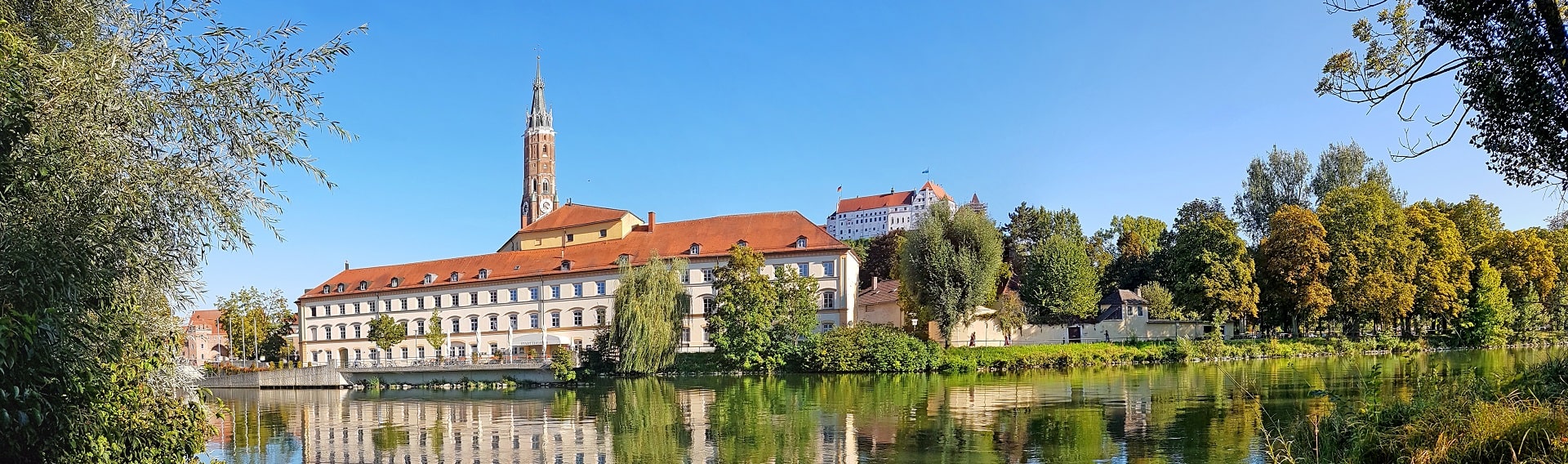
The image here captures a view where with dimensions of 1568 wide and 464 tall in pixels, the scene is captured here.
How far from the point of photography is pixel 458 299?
65.6m

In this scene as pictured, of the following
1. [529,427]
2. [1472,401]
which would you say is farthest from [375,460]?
[1472,401]

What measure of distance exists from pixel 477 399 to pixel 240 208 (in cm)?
2987

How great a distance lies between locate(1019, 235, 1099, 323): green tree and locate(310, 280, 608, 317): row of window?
81.9 feet

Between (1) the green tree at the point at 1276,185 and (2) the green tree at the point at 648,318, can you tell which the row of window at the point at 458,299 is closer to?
(2) the green tree at the point at 648,318

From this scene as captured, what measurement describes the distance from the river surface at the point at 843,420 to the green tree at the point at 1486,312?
16681 millimetres

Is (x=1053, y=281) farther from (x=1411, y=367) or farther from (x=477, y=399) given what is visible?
(x=477, y=399)

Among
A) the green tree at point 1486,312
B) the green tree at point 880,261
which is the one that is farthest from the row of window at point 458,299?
the green tree at point 1486,312

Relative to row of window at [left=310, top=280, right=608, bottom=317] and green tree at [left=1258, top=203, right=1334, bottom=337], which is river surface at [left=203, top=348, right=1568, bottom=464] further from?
row of window at [left=310, top=280, right=608, bottom=317]

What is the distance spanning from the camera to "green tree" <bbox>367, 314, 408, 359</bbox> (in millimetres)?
62719

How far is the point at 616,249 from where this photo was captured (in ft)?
207

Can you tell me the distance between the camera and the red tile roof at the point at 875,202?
16125cm

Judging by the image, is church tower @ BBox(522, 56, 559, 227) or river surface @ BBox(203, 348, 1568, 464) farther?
church tower @ BBox(522, 56, 559, 227)

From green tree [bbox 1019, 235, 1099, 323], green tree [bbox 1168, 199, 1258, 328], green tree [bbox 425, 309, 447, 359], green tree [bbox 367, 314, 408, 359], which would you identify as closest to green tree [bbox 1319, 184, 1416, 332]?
green tree [bbox 1168, 199, 1258, 328]

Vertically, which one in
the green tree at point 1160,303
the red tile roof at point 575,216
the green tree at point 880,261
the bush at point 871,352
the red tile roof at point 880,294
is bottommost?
the bush at point 871,352
